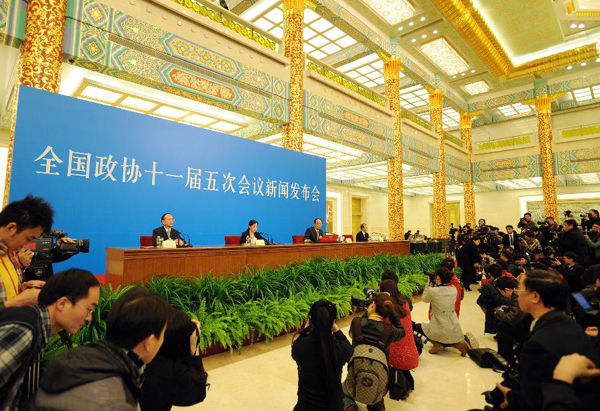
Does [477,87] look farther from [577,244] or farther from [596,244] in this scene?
[577,244]

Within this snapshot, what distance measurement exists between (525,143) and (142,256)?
51.1ft

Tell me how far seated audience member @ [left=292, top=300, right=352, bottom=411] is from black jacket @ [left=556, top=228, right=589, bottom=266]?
4807 millimetres

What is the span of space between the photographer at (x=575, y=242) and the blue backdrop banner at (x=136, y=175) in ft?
16.3

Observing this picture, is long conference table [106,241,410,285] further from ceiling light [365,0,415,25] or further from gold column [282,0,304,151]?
ceiling light [365,0,415,25]

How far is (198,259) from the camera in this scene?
404 centimetres

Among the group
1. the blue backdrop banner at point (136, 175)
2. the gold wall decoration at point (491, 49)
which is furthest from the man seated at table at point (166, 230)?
the gold wall decoration at point (491, 49)

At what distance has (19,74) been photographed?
4.24m

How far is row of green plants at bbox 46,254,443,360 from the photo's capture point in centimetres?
292

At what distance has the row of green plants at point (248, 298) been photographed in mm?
2920

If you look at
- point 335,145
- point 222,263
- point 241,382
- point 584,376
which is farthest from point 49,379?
point 335,145

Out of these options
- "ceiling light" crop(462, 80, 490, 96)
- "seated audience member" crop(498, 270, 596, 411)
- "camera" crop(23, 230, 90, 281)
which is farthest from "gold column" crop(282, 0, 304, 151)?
"ceiling light" crop(462, 80, 490, 96)

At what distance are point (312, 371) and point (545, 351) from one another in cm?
102

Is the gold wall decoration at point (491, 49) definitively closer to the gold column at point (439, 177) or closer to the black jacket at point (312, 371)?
the gold column at point (439, 177)

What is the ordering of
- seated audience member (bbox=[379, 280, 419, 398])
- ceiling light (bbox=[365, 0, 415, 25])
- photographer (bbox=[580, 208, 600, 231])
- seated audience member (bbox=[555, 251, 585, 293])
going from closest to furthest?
seated audience member (bbox=[379, 280, 419, 398]) < seated audience member (bbox=[555, 251, 585, 293]) < photographer (bbox=[580, 208, 600, 231]) < ceiling light (bbox=[365, 0, 415, 25])
